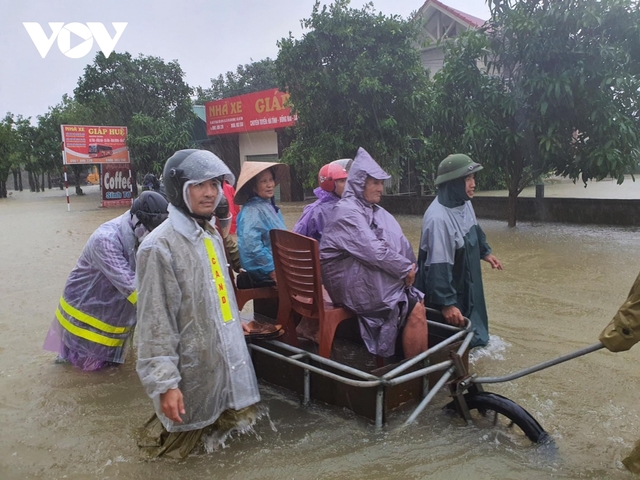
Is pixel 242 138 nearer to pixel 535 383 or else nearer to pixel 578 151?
pixel 578 151

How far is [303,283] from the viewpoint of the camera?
3.52 meters

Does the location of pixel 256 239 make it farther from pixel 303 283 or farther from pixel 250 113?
pixel 250 113

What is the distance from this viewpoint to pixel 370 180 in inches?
143

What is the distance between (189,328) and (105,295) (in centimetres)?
179

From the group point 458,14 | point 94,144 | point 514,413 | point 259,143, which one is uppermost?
point 458,14

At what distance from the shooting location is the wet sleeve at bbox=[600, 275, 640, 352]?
7.65ft

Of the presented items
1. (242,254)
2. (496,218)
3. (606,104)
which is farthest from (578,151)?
(242,254)

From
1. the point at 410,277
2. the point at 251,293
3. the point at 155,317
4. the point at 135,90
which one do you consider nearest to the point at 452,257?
the point at 410,277

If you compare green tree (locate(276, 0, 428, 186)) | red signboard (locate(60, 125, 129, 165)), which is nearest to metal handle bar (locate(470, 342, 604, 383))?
green tree (locate(276, 0, 428, 186))

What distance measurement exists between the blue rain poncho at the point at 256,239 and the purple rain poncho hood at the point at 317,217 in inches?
20.4

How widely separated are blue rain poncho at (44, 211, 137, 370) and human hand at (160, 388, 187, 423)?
1.49 meters

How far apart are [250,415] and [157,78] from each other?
80.1 feet

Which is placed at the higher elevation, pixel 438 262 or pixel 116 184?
pixel 116 184

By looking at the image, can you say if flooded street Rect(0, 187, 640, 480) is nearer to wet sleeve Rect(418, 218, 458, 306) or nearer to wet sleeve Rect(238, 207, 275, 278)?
wet sleeve Rect(418, 218, 458, 306)
